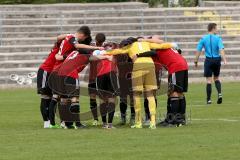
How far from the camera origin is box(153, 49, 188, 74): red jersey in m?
17.2

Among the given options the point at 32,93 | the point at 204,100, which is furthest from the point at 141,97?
the point at 32,93

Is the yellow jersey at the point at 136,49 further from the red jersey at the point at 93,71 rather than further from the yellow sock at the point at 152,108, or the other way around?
the red jersey at the point at 93,71

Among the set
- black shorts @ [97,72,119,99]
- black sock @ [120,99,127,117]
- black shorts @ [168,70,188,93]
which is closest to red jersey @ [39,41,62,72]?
black shorts @ [97,72,119,99]

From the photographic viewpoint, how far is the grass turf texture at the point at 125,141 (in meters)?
12.6

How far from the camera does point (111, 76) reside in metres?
17.2

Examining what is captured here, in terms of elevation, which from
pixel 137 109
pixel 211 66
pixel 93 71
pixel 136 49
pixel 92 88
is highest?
pixel 136 49

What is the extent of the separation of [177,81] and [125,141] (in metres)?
3.25

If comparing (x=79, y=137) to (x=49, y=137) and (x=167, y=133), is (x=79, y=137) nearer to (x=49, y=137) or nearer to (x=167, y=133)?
(x=49, y=137)

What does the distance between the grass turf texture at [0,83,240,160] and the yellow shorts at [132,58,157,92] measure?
2.86 feet

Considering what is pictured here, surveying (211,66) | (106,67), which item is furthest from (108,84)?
(211,66)

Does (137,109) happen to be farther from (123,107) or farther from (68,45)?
(68,45)

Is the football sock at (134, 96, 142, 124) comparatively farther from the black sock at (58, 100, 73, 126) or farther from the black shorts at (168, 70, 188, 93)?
the black sock at (58, 100, 73, 126)

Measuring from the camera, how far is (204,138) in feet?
47.9

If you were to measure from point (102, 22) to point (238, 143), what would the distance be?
25.0 m
